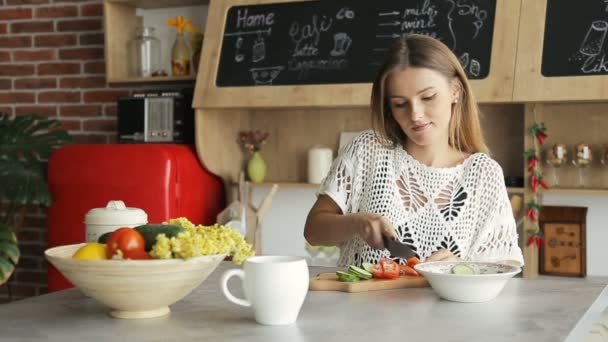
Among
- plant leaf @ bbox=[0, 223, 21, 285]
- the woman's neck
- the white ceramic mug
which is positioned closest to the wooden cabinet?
plant leaf @ bbox=[0, 223, 21, 285]

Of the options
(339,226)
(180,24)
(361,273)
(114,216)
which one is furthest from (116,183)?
(361,273)

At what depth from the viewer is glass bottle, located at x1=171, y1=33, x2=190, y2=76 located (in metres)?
3.64

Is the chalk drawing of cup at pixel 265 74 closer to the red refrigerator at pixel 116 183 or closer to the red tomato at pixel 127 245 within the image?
the red refrigerator at pixel 116 183

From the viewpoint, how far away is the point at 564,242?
10.3 feet

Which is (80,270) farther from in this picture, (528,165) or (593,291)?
(528,165)

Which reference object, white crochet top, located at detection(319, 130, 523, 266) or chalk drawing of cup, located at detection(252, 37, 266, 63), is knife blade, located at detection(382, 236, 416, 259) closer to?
white crochet top, located at detection(319, 130, 523, 266)

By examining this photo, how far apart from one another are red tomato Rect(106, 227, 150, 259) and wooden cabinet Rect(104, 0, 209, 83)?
256cm

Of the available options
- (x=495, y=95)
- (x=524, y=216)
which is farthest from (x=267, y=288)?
(x=524, y=216)

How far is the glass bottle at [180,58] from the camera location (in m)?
3.64

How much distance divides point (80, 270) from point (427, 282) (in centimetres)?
67

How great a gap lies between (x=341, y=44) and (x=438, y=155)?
1424mm

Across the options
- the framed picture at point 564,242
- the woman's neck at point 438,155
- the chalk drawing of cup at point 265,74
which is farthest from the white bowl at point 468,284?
the chalk drawing of cup at point 265,74

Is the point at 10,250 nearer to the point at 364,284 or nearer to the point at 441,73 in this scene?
the point at 441,73

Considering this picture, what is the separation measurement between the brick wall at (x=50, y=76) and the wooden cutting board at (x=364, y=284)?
2729 millimetres
